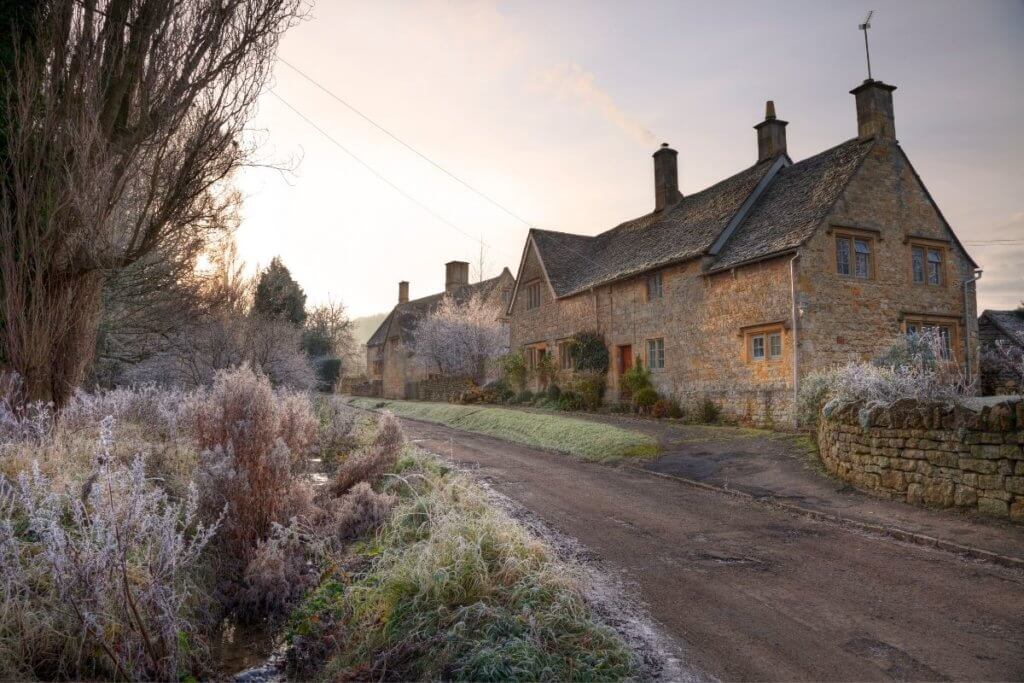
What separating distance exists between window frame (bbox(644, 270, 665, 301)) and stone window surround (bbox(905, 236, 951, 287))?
7.65m

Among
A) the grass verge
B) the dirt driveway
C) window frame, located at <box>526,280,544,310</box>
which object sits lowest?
the dirt driveway

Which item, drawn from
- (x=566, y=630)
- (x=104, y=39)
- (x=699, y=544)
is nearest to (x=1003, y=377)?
(x=699, y=544)

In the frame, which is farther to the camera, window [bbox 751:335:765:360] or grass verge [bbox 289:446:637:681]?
window [bbox 751:335:765:360]

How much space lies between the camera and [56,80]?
28.8ft

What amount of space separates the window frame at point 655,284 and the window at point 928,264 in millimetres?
7728

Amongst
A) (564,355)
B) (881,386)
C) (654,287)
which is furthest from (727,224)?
(881,386)

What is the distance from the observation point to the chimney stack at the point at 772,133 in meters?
22.7

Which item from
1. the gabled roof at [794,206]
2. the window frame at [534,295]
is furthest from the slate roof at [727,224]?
the window frame at [534,295]

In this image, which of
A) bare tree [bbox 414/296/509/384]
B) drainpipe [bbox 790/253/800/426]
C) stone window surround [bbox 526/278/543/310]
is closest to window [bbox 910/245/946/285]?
drainpipe [bbox 790/253/800/426]

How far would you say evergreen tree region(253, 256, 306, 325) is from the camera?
117ft

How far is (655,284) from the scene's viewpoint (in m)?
23.1

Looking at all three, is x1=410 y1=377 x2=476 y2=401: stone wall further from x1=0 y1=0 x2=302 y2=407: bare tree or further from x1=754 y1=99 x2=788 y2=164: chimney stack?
x1=0 y1=0 x2=302 y2=407: bare tree

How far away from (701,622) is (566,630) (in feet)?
4.42

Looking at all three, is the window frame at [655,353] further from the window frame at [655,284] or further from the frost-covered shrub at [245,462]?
the frost-covered shrub at [245,462]
